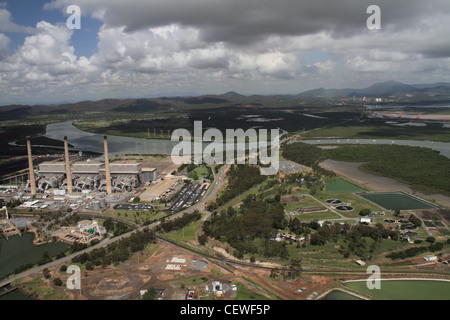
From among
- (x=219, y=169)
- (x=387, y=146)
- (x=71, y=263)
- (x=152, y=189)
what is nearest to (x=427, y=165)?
(x=387, y=146)

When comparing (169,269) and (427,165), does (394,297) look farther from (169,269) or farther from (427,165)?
(427,165)

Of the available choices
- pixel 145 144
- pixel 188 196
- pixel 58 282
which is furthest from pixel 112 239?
pixel 145 144

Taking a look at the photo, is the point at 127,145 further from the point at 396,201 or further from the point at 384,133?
the point at 384,133

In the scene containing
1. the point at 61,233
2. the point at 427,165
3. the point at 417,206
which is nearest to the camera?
the point at 61,233

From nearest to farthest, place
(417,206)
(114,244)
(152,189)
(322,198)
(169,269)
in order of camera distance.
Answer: (169,269), (114,244), (417,206), (322,198), (152,189)

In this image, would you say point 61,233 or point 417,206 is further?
point 417,206

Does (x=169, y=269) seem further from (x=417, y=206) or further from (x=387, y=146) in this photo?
(x=387, y=146)
